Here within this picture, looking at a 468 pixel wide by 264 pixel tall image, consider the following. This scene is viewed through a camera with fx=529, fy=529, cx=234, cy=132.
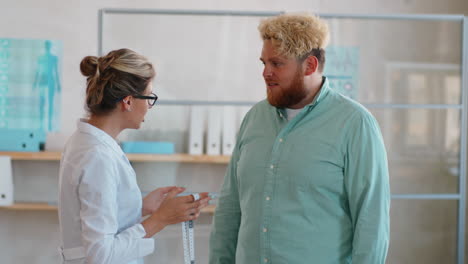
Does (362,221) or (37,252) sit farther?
(37,252)

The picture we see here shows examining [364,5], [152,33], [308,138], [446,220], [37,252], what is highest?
[364,5]

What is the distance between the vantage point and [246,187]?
5.46 ft

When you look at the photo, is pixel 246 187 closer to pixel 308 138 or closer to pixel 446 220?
pixel 308 138

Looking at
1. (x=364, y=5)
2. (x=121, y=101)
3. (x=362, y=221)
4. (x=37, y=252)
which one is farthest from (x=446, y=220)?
(x=37, y=252)

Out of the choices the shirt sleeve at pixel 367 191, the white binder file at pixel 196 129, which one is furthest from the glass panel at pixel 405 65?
the shirt sleeve at pixel 367 191

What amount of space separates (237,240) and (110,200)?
0.60 m

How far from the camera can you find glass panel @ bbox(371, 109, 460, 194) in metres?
3.03

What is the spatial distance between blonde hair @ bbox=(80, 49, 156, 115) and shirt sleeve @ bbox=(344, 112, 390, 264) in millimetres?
639

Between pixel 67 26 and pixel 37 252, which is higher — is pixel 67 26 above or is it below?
above

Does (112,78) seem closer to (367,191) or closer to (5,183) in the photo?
(367,191)

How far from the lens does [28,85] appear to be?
327 cm

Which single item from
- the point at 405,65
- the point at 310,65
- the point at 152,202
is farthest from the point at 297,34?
the point at 405,65

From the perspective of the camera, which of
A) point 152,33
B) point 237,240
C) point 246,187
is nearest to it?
point 246,187

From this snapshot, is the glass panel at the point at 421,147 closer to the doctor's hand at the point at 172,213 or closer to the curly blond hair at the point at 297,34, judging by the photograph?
the curly blond hair at the point at 297,34
